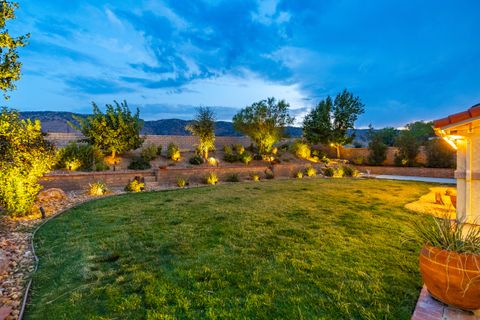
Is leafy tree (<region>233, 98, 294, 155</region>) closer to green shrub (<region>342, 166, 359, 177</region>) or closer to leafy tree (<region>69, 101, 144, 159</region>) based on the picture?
green shrub (<region>342, 166, 359, 177</region>)

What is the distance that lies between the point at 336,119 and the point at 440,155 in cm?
966

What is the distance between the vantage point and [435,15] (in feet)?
73.3

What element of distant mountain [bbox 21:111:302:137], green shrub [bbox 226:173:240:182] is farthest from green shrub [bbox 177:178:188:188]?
distant mountain [bbox 21:111:302:137]

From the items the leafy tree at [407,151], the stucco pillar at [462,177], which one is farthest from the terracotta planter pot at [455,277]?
the leafy tree at [407,151]

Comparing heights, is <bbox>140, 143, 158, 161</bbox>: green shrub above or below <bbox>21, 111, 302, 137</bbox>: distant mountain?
below

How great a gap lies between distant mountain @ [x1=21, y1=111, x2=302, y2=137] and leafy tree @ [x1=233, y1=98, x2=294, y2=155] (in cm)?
1199

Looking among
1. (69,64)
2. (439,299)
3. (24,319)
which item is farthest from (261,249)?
(69,64)

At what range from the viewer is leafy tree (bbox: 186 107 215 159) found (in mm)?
15648

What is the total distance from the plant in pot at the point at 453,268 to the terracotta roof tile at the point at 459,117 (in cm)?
249

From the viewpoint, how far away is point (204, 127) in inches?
615

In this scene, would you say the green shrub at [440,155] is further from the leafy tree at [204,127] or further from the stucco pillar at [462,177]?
the leafy tree at [204,127]

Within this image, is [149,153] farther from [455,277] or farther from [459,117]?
[455,277]

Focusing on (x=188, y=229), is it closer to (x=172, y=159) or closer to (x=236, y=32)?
(x=172, y=159)

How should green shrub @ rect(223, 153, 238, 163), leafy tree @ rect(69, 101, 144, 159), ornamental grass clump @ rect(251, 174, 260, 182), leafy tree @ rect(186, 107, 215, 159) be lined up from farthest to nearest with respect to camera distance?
1. green shrub @ rect(223, 153, 238, 163)
2. leafy tree @ rect(186, 107, 215, 159)
3. ornamental grass clump @ rect(251, 174, 260, 182)
4. leafy tree @ rect(69, 101, 144, 159)
